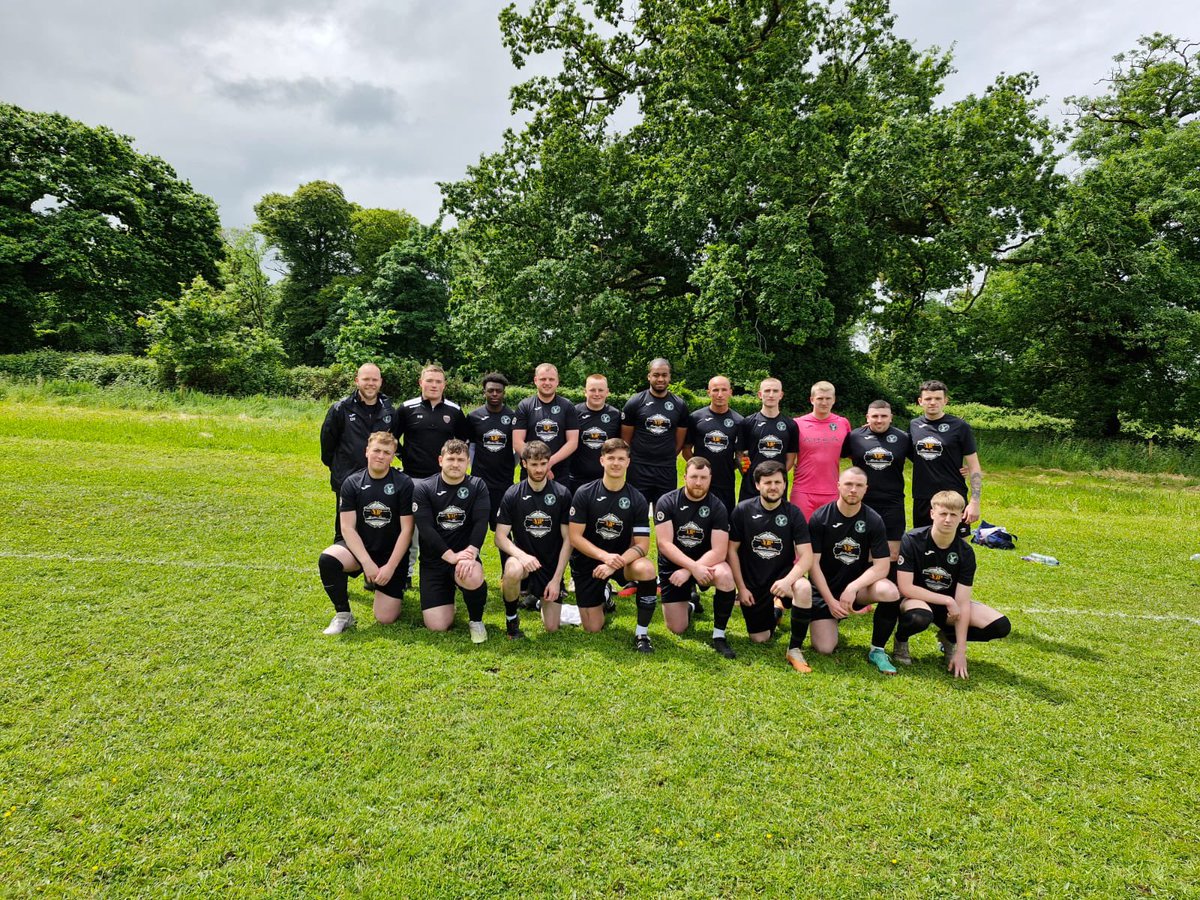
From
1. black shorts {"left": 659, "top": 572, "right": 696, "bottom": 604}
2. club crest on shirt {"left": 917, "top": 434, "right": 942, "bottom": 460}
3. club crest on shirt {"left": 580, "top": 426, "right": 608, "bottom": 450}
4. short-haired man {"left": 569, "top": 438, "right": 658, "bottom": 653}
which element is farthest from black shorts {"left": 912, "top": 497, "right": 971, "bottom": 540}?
club crest on shirt {"left": 580, "top": 426, "right": 608, "bottom": 450}

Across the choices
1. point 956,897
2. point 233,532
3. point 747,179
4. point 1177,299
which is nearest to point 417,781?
point 956,897

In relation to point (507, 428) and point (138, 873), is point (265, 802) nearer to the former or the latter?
point (138, 873)

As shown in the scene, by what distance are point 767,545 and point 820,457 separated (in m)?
1.45

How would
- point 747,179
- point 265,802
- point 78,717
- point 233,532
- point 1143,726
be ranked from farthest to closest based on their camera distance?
1. point 747,179
2. point 233,532
3. point 1143,726
4. point 78,717
5. point 265,802

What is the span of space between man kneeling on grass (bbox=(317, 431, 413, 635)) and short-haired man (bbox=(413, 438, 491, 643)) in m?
0.17

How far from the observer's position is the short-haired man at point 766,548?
15.7ft

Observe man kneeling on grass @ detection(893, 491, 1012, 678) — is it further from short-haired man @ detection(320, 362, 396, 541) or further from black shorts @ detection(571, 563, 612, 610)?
short-haired man @ detection(320, 362, 396, 541)

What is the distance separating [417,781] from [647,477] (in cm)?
369

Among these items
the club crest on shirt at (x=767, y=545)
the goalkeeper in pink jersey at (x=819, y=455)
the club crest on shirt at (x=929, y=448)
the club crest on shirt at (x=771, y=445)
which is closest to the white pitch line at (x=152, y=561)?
the club crest on shirt at (x=767, y=545)

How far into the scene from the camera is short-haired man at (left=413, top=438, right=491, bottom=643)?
4.90 meters

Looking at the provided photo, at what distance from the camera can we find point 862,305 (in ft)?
57.6

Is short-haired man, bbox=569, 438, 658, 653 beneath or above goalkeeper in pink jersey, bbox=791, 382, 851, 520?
beneath

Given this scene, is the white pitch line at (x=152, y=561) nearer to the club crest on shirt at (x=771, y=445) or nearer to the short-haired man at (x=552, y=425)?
the short-haired man at (x=552, y=425)

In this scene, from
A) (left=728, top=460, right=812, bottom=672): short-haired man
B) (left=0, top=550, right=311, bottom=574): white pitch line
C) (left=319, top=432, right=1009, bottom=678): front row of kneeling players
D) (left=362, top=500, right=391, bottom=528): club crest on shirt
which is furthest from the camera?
Answer: (left=0, top=550, right=311, bottom=574): white pitch line
